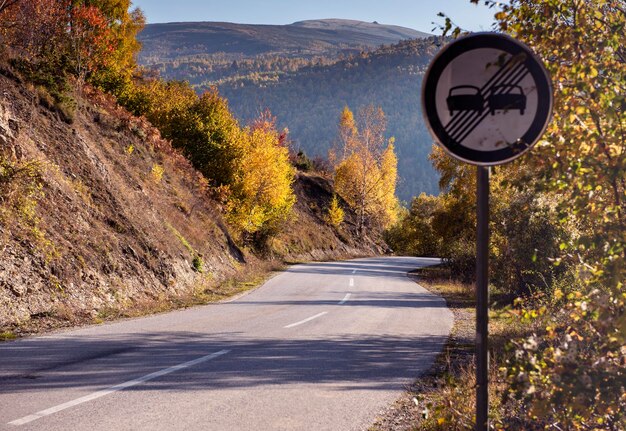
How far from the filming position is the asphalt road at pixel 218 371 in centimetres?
567

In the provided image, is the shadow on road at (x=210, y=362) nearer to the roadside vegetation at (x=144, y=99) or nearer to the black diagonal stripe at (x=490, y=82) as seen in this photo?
the black diagonal stripe at (x=490, y=82)

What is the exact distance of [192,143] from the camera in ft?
109

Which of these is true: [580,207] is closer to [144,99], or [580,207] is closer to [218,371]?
[218,371]

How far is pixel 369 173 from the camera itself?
208 feet

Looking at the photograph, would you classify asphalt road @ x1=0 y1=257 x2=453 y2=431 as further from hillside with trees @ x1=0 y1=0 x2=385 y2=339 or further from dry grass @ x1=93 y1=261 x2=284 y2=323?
hillside with trees @ x1=0 y1=0 x2=385 y2=339

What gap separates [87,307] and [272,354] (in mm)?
6194

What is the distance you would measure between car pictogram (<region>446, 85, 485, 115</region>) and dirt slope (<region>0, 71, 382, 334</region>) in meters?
9.86

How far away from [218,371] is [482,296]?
5591 mm

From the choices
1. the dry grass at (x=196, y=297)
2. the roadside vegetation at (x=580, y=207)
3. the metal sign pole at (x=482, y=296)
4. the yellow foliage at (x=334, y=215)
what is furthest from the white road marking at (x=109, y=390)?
the yellow foliage at (x=334, y=215)

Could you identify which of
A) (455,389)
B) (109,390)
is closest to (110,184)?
(109,390)

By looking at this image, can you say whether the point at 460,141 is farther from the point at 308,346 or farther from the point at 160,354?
the point at 308,346

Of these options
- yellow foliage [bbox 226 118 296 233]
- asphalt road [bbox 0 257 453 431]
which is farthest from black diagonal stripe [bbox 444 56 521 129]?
yellow foliage [bbox 226 118 296 233]

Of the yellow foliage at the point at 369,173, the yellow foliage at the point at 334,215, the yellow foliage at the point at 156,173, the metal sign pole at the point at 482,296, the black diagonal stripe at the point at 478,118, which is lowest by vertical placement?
the yellow foliage at the point at 334,215

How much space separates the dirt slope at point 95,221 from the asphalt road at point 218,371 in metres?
1.84
